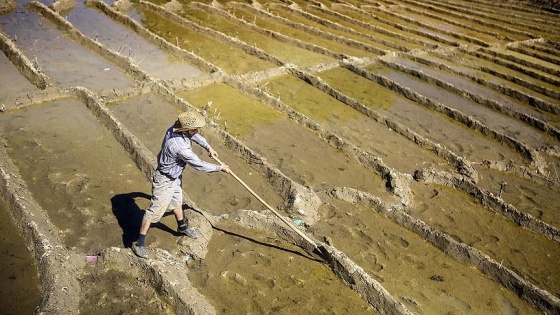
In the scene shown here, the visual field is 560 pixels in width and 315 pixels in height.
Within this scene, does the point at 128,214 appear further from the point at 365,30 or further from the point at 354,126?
the point at 365,30

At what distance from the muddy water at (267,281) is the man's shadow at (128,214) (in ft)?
3.59

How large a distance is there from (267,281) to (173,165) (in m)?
1.85

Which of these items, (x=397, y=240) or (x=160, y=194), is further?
(x=397, y=240)

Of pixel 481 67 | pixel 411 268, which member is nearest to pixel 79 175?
pixel 411 268

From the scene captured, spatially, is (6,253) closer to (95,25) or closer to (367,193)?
(367,193)

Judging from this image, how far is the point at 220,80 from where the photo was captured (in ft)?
36.8

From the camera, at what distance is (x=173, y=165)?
16.1 feet

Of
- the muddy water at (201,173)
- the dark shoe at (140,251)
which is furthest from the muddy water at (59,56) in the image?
the dark shoe at (140,251)

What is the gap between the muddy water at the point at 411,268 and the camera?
527 centimetres

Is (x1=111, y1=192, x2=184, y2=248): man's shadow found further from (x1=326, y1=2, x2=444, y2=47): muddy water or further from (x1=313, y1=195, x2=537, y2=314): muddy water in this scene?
(x1=326, y1=2, x2=444, y2=47): muddy water

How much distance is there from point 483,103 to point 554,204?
15.0 ft

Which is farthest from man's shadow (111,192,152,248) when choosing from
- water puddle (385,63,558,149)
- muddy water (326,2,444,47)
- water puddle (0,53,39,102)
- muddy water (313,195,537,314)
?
muddy water (326,2,444,47)

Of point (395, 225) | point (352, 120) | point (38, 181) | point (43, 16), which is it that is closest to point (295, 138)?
point (352, 120)

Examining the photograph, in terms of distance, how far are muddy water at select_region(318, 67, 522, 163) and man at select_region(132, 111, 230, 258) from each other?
6.30 metres
